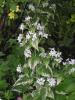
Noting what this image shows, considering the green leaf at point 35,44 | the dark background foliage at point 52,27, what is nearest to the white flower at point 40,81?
the green leaf at point 35,44

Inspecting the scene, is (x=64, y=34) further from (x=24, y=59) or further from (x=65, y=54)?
(x=24, y=59)

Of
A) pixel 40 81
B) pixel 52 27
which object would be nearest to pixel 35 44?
pixel 40 81

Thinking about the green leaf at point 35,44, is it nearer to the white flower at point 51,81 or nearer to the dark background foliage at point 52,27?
the white flower at point 51,81

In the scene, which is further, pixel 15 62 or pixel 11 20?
pixel 11 20

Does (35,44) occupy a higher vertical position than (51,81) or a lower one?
higher

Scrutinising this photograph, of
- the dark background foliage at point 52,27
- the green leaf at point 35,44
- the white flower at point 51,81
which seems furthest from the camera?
the dark background foliage at point 52,27

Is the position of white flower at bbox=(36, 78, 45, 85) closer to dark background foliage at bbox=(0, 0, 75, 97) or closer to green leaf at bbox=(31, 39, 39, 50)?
green leaf at bbox=(31, 39, 39, 50)

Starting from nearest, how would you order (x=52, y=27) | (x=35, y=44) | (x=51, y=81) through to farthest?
(x=51, y=81)
(x=35, y=44)
(x=52, y=27)

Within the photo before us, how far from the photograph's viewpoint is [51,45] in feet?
14.9

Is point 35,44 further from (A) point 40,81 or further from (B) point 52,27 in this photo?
(B) point 52,27

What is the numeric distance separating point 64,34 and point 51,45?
0.69 ft

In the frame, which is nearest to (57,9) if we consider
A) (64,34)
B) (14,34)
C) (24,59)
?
(64,34)

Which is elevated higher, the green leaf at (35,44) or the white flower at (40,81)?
the green leaf at (35,44)

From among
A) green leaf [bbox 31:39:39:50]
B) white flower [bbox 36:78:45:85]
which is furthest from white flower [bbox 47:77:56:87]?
green leaf [bbox 31:39:39:50]
